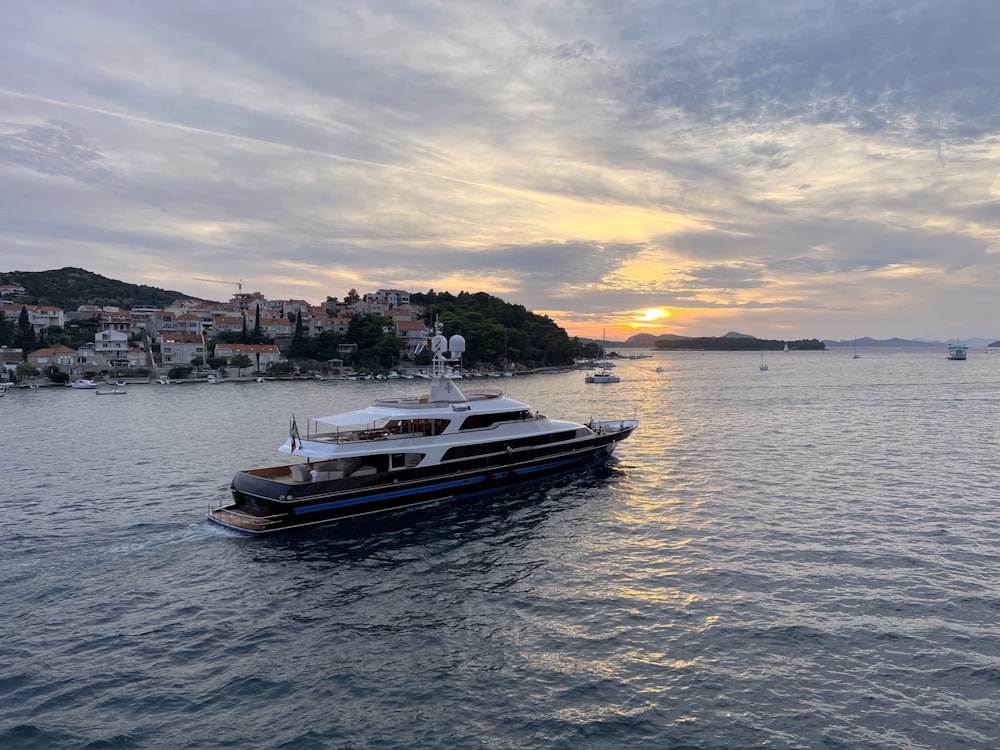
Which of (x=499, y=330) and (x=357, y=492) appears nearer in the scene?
(x=357, y=492)

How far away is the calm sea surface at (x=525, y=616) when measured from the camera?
12430 mm

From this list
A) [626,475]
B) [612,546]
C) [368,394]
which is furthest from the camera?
[368,394]

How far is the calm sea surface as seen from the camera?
40.8 feet

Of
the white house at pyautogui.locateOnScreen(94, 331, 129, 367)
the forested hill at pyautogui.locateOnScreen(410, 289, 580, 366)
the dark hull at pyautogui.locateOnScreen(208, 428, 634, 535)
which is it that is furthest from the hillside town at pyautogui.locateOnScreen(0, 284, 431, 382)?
the dark hull at pyautogui.locateOnScreen(208, 428, 634, 535)

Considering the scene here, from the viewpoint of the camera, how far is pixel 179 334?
132625mm

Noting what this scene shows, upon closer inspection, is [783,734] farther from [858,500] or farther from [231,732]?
[858,500]

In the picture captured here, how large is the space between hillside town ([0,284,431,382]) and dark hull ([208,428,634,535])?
9872 cm

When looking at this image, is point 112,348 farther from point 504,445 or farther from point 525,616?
point 525,616

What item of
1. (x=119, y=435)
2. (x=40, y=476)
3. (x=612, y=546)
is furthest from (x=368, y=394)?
(x=612, y=546)

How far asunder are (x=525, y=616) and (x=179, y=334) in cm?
13804

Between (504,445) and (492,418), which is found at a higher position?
(492,418)

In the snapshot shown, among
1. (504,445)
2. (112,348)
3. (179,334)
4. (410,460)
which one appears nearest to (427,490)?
(410,460)

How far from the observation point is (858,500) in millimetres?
28531

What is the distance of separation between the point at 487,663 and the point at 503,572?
5.75m
